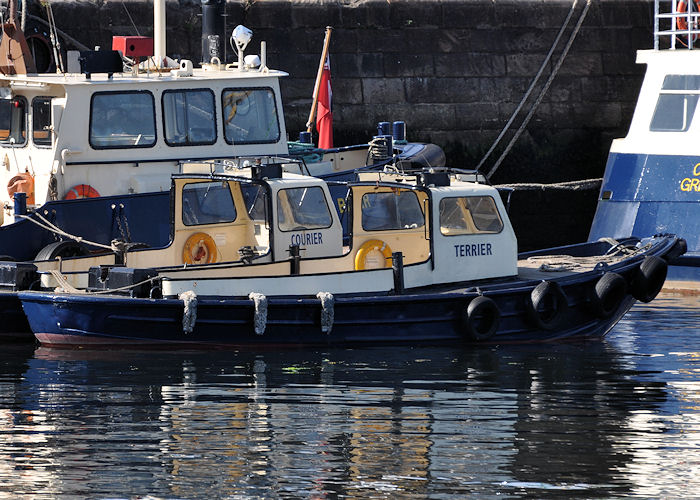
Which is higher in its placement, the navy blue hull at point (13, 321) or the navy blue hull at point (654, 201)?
the navy blue hull at point (654, 201)

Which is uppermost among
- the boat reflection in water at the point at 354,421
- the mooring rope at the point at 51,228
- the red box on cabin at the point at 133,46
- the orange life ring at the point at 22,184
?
the red box on cabin at the point at 133,46

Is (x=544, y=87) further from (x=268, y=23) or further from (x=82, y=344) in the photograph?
(x=82, y=344)

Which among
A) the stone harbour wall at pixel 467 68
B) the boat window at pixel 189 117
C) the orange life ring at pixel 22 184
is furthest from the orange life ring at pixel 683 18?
the orange life ring at pixel 22 184

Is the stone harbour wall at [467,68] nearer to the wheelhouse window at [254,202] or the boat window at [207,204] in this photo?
the wheelhouse window at [254,202]

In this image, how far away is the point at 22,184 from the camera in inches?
628

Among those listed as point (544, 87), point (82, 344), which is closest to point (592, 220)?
point (544, 87)

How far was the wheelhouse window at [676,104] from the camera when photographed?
19522 millimetres

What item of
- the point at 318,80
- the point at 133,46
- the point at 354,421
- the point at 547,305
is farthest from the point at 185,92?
the point at 354,421

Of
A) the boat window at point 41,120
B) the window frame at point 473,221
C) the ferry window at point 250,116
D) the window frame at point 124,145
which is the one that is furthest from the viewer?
the ferry window at point 250,116

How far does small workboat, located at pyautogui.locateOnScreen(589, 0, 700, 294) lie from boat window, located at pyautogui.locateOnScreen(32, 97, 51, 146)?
7547 mm

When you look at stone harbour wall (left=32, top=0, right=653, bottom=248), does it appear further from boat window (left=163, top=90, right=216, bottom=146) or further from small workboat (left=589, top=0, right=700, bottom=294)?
boat window (left=163, top=90, right=216, bottom=146)

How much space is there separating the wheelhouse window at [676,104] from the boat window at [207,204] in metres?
6.88

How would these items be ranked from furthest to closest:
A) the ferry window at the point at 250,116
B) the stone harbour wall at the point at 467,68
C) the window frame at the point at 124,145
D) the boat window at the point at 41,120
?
1. the stone harbour wall at the point at 467,68
2. the ferry window at the point at 250,116
3. the boat window at the point at 41,120
4. the window frame at the point at 124,145

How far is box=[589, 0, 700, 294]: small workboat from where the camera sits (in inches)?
754
